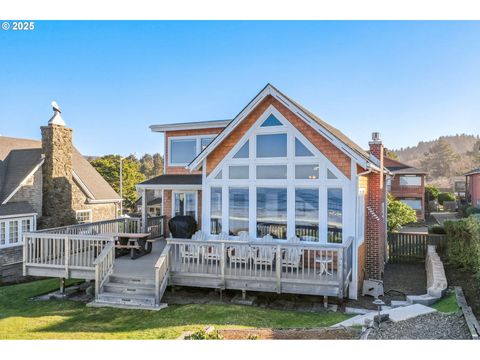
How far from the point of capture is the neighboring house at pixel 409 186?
27.7m

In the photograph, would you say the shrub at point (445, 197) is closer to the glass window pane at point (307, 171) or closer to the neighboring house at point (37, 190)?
the glass window pane at point (307, 171)

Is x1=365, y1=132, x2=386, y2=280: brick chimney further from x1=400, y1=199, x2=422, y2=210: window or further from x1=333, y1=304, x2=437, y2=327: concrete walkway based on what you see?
x1=400, y1=199, x2=422, y2=210: window

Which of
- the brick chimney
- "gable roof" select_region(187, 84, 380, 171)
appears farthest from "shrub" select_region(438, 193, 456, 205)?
"gable roof" select_region(187, 84, 380, 171)

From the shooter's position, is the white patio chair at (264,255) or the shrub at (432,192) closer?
the white patio chair at (264,255)

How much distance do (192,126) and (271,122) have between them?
164 inches

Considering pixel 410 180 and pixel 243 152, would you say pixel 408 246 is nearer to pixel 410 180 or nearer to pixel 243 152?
pixel 243 152

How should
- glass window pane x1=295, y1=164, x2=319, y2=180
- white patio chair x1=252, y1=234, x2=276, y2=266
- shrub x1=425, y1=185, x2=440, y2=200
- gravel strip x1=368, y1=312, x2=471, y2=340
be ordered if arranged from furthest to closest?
shrub x1=425, y1=185, x2=440, y2=200 < glass window pane x1=295, y1=164, x2=319, y2=180 < white patio chair x1=252, y1=234, x2=276, y2=266 < gravel strip x1=368, y1=312, x2=471, y2=340

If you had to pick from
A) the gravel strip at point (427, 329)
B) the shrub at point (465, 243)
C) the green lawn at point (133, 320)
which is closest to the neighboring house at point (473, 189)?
the shrub at point (465, 243)

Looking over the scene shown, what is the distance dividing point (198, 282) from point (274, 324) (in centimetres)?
248

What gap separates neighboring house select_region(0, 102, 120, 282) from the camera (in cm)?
1303

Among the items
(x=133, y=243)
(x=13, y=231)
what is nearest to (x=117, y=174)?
(x=13, y=231)

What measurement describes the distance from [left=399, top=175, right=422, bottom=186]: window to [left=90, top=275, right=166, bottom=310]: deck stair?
25.5 meters

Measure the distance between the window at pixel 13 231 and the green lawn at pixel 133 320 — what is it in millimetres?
5868
